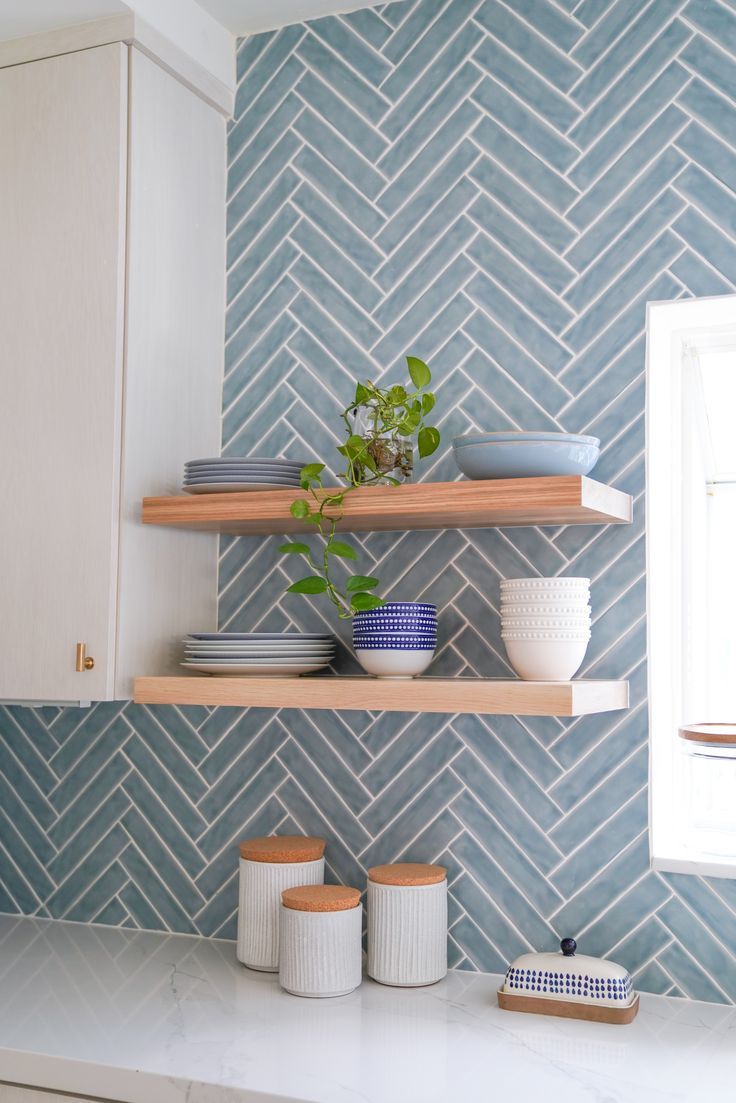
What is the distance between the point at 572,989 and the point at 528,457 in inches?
33.9

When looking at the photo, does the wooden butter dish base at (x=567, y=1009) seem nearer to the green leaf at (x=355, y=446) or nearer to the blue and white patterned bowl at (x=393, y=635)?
the blue and white patterned bowl at (x=393, y=635)

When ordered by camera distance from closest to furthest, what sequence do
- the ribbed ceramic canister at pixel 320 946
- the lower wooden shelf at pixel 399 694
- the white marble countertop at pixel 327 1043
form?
the white marble countertop at pixel 327 1043, the lower wooden shelf at pixel 399 694, the ribbed ceramic canister at pixel 320 946

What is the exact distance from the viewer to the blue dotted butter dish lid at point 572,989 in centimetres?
170

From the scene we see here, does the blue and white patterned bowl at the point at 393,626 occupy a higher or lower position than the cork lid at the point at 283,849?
higher

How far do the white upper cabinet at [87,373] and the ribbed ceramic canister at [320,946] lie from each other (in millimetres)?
503

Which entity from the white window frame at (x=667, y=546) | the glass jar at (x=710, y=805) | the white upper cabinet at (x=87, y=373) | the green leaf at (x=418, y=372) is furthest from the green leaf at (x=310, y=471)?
the glass jar at (x=710, y=805)

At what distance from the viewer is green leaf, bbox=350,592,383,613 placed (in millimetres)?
1828

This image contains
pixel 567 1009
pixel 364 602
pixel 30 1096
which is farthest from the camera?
pixel 364 602

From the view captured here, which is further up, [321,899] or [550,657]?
[550,657]

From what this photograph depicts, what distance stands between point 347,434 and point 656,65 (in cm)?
89

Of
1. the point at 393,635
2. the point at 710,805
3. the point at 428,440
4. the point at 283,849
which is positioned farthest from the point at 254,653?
the point at 710,805

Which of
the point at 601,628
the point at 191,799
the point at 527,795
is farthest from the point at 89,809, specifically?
the point at 601,628

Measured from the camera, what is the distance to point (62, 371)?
198cm

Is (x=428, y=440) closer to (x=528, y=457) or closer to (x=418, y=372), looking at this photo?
(x=418, y=372)
